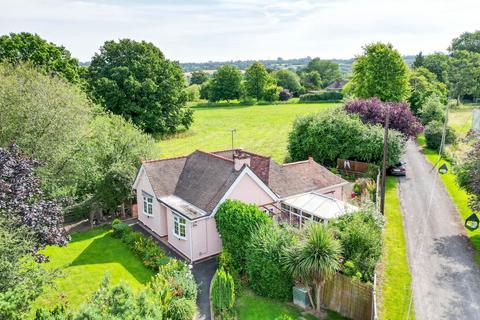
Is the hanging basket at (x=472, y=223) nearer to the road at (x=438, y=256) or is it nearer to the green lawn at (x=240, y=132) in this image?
the road at (x=438, y=256)

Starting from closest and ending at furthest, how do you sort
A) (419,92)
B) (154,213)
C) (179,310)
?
(179,310) → (154,213) → (419,92)

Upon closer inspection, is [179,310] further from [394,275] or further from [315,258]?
[394,275]

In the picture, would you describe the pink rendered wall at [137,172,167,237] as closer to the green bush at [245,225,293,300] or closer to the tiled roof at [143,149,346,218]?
the tiled roof at [143,149,346,218]

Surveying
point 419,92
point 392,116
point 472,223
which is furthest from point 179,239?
point 419,92

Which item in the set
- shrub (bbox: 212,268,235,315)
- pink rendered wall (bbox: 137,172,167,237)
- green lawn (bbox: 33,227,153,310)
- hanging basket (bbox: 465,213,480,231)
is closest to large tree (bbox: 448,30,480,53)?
hanging basket (bbox: 465,213,480,231)

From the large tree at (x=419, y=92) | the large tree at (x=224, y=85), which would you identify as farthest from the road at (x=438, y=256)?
the large tree at (x=224, y=85)

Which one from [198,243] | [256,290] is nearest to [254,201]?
[198,243]

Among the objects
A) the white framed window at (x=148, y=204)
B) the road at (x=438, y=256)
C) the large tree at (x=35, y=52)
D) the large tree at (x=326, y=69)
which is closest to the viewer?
the road at (x=438, y=256)
